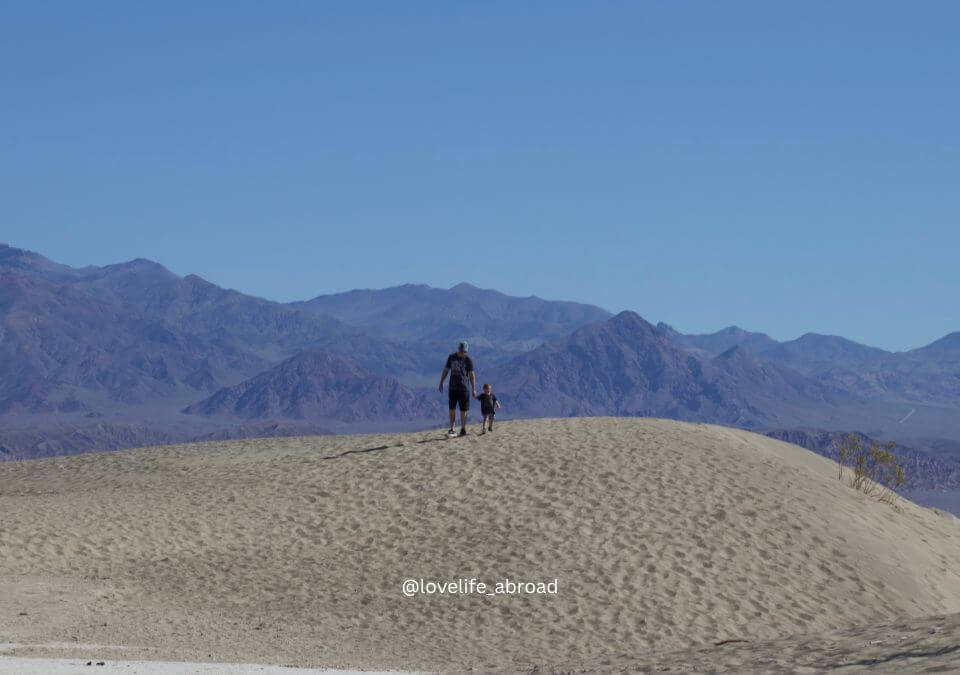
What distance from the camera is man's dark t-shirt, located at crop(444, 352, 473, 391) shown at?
26.5 metres

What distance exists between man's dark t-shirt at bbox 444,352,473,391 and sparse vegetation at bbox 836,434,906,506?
31.4ft

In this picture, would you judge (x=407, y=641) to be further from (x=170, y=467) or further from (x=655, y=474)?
(x=170, y=467)

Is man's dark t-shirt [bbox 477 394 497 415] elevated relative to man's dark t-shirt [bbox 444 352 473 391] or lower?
lower

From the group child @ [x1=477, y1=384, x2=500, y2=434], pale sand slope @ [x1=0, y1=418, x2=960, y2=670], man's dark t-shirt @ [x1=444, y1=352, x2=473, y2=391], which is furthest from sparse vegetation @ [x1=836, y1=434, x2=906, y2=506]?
man's dark t-shirt @ [x1=444, y1=352, x2=473, y2=391]

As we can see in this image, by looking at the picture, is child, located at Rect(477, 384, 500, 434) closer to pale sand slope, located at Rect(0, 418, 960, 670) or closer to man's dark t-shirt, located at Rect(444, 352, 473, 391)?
pale sand slope, located at Rect(0, 418, 960, 670)

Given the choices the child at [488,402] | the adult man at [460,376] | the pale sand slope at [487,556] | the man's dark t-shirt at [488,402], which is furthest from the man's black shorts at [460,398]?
the pale sand slope at [487,556]

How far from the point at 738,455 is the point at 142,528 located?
1360 cm

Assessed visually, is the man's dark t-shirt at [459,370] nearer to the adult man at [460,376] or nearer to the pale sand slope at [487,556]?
the adult man at [460,376]

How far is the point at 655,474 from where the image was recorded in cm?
2556

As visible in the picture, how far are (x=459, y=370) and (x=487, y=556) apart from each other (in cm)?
626

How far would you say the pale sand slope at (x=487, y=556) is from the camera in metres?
17.6

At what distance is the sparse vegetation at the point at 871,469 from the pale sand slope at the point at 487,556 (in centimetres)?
81

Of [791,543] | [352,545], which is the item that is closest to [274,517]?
[352,545]

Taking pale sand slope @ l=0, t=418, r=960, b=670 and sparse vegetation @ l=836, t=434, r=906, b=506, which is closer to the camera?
pale sand slope @ l=0, t=418, r=960, b=670
